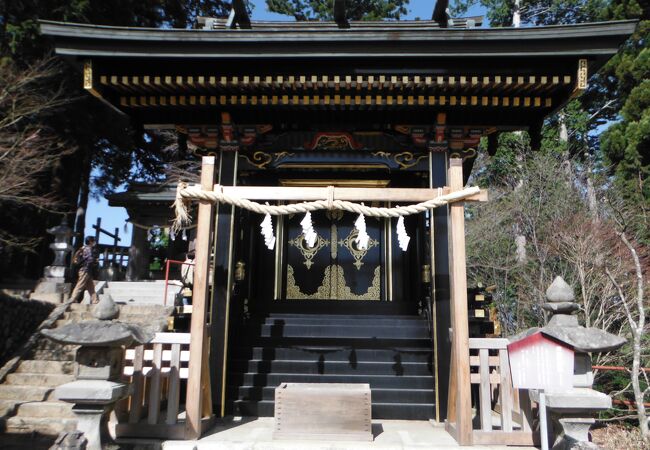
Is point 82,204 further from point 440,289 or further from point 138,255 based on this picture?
point 440,289

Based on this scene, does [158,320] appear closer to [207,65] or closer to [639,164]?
[207,65]

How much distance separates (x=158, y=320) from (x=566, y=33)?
9139 mm

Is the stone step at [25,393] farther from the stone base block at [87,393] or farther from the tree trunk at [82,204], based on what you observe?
the tree trunk at [82,204]

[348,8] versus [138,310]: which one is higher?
[348,8]

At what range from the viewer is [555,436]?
455 centimetres

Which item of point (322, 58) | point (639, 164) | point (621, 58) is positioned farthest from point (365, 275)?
point (621, 58)

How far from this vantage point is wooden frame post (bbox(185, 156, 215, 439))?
5.05 m

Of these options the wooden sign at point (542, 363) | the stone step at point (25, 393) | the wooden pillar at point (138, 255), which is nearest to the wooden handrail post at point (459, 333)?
the wooden sign at point (542, 363)

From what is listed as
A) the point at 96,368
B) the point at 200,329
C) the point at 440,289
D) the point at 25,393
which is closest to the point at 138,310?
the point at 25,393

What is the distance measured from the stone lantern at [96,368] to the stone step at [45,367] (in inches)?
175

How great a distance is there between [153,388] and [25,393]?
13.1 ft

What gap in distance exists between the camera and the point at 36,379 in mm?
8047

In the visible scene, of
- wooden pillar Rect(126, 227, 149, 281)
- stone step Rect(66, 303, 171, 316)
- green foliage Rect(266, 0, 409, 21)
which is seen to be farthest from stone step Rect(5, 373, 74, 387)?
green foliage Rect(266, 0, 409, 21)

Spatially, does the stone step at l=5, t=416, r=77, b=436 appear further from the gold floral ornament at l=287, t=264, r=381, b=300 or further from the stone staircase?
the gold floral ornament at l=287, t=264, r=381, b=300
